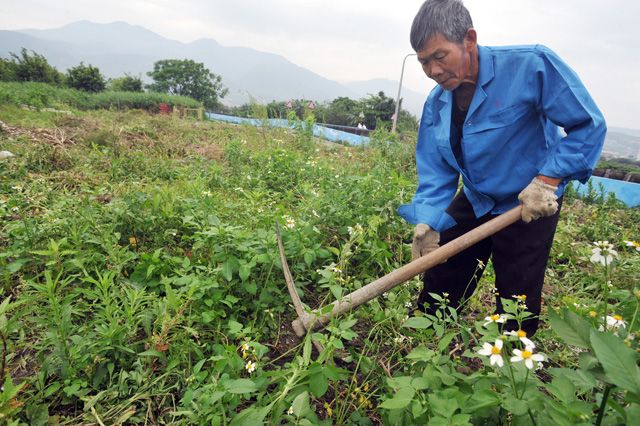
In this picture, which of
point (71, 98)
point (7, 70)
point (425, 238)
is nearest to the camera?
point (425, 238)

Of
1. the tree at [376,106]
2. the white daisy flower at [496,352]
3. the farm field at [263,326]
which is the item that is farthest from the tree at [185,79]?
the white daisy flower at [496,352]

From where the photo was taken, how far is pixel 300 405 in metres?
1.05

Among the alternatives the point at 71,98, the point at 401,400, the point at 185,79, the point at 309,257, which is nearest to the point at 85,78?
the point at 71,98

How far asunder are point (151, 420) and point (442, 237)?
1.78 m

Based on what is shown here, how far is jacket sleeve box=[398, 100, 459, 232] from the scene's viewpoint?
2.01m

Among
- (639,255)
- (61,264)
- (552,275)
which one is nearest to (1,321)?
(61,264)

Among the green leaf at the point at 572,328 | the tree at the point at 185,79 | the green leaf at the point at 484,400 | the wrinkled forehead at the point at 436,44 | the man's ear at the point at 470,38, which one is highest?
the tree at the point at 185,79

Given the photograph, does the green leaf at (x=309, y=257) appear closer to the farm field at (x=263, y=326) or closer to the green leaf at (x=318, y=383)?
the farm field at (x=263, y=326)

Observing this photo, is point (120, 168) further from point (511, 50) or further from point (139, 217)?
point (511, 50)

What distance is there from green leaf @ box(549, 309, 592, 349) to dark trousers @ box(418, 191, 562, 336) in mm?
796

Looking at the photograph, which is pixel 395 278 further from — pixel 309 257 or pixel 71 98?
pixel 71 98

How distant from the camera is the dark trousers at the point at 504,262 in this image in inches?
71.3

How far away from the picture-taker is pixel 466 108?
1954mm

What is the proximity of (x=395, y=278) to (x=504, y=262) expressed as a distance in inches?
29.8
